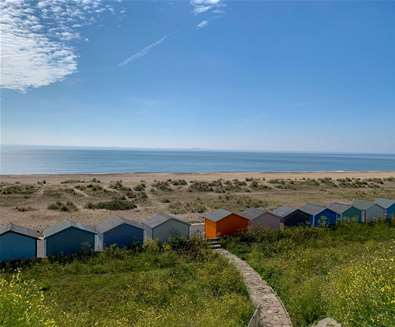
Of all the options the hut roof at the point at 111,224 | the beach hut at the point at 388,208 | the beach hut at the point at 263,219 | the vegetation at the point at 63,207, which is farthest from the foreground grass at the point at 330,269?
the vegetation at the point at 63,207

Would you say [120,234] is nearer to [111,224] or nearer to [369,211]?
[111,224]

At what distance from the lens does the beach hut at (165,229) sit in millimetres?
26031

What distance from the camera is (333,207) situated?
32375 millimetres

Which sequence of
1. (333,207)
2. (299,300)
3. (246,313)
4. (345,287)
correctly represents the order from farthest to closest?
(333,207)
(299,300)
(246,313)
(345,287)

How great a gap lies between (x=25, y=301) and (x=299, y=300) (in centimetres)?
1141

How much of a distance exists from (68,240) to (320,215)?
754 inches

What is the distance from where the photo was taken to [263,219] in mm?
29359

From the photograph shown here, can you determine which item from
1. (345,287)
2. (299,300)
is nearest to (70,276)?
(299,300)

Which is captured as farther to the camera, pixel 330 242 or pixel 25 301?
pixel 330 242

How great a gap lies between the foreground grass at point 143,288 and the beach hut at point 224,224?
3090mm

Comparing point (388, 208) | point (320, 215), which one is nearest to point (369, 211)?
point (388, 208)

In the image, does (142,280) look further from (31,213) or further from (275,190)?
(275,190)

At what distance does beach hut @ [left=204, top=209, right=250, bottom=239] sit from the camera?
27.6 m

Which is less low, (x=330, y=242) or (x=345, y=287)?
(x=345, y=287)
